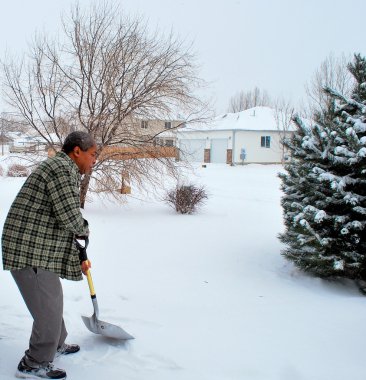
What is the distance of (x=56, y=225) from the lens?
2840 millimetres

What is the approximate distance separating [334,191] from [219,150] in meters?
33.6

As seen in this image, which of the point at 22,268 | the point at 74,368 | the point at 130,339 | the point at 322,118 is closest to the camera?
the point at 22,268

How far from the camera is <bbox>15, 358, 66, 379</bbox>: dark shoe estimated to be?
2.92 meters

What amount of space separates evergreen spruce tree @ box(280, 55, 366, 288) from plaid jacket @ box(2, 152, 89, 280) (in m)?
3.32

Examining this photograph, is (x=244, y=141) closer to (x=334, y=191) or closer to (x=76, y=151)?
(x=334, y=191)

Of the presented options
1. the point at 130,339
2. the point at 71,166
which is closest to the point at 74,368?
the point at 130,339

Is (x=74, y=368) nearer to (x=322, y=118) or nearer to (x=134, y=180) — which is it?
(x=322, y=118)

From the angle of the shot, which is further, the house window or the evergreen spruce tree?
the house window

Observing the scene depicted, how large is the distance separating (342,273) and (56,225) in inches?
161

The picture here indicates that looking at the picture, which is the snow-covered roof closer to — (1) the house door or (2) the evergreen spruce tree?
(1) the house door

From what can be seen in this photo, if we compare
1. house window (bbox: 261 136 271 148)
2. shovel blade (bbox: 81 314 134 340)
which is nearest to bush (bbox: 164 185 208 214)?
shovel blade (bbox: 81 314 134 340)

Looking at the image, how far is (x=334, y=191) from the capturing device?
5500 mm

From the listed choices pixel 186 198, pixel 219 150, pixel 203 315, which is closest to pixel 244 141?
pixel 219 150

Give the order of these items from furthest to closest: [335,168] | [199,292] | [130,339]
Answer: [335,168], [199,292], [130,339]
